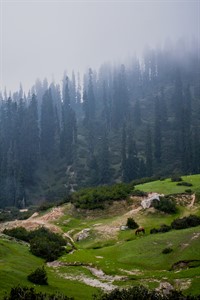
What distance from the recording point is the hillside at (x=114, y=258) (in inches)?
984

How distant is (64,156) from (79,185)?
26.3m

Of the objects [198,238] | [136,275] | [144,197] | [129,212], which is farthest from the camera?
[144,197]

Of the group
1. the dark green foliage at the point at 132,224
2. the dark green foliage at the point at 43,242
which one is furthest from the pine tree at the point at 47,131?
the dark green foliage at the point at 43,242

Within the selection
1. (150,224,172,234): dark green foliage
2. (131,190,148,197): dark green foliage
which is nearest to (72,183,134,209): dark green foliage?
(131,190,148,197): dark green foliage

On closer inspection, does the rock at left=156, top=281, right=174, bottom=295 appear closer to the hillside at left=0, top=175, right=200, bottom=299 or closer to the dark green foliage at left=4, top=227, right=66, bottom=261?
the hillside at left=0, top=175, right=200, bottom=299

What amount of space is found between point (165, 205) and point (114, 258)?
730 inches

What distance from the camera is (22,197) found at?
408ft

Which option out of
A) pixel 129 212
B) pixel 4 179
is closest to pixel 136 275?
pixel 129 212

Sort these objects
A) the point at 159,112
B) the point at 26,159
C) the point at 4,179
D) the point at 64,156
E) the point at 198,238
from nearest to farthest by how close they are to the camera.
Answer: the point at 198,238 < the point at 4,179 < the point at 26,159 < the point at 64,156 < the point at 159,112

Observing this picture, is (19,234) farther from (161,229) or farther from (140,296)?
(140,296)

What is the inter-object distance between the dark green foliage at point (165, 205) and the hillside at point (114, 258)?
0.68m

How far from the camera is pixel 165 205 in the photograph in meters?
51.8

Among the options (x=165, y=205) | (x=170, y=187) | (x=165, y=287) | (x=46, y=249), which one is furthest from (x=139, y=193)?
(x=165, y=287)

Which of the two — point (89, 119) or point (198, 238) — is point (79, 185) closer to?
point (89, 119)
